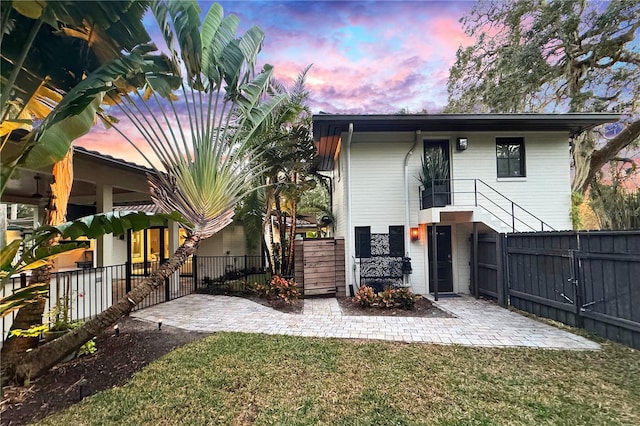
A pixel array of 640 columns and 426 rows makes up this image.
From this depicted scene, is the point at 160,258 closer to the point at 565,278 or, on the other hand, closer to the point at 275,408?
the point at 275,408

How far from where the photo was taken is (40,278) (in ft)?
14.3

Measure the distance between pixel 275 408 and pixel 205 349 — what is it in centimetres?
237

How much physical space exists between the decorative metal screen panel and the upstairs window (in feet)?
16.2

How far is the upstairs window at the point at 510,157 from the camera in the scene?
10.7 meters

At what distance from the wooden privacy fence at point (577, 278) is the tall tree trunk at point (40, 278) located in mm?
8883

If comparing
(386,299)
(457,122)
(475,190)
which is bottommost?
(386,299)

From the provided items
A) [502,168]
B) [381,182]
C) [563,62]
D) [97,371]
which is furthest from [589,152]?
Answer: [97,371]

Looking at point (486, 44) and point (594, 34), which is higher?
point (486, 44)

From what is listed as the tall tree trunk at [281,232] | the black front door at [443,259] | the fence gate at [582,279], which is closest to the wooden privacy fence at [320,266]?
the tall tree trunk at [281,232]

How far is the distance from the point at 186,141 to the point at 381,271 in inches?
282

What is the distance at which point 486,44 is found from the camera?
15.9m

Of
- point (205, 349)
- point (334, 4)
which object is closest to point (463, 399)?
point (205, 349)

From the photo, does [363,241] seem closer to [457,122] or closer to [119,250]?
[457,122]

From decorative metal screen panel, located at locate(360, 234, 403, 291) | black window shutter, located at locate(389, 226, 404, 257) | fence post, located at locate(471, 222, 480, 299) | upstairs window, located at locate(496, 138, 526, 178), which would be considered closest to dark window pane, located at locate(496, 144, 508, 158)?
upstairs window, located at locate(496, 138, 526, 178)
